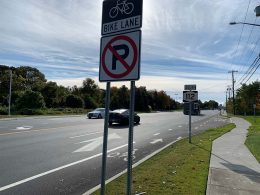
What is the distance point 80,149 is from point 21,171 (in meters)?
4.29

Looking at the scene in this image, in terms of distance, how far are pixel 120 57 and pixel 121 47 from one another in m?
0.14

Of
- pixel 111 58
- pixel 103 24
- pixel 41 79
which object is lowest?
pixel 111 58

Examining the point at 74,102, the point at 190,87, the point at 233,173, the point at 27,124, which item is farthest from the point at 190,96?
the point at 74,102

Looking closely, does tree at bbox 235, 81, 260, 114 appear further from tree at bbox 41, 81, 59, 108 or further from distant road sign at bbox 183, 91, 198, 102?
distant road sign at bbox 183, 91, 198, 102

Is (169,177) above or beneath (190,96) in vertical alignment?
beneath

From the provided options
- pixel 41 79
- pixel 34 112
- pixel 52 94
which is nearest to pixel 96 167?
pixel 34 112

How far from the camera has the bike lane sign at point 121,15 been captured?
15.4 ft

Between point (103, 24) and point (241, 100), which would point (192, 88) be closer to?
point (103, 24)

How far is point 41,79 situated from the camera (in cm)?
9519

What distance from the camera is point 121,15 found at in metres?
4.87

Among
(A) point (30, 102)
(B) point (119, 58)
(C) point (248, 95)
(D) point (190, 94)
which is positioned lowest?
(B) point (119, 58)

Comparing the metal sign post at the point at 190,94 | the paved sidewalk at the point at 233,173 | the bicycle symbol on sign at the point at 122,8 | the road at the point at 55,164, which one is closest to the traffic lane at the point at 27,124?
the road at the point at 55,164

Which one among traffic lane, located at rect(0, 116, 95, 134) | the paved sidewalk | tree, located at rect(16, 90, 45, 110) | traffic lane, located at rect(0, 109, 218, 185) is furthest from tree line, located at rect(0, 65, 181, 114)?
the paved sidewalk

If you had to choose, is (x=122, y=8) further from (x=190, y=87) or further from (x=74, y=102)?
(x=74, y=102)
